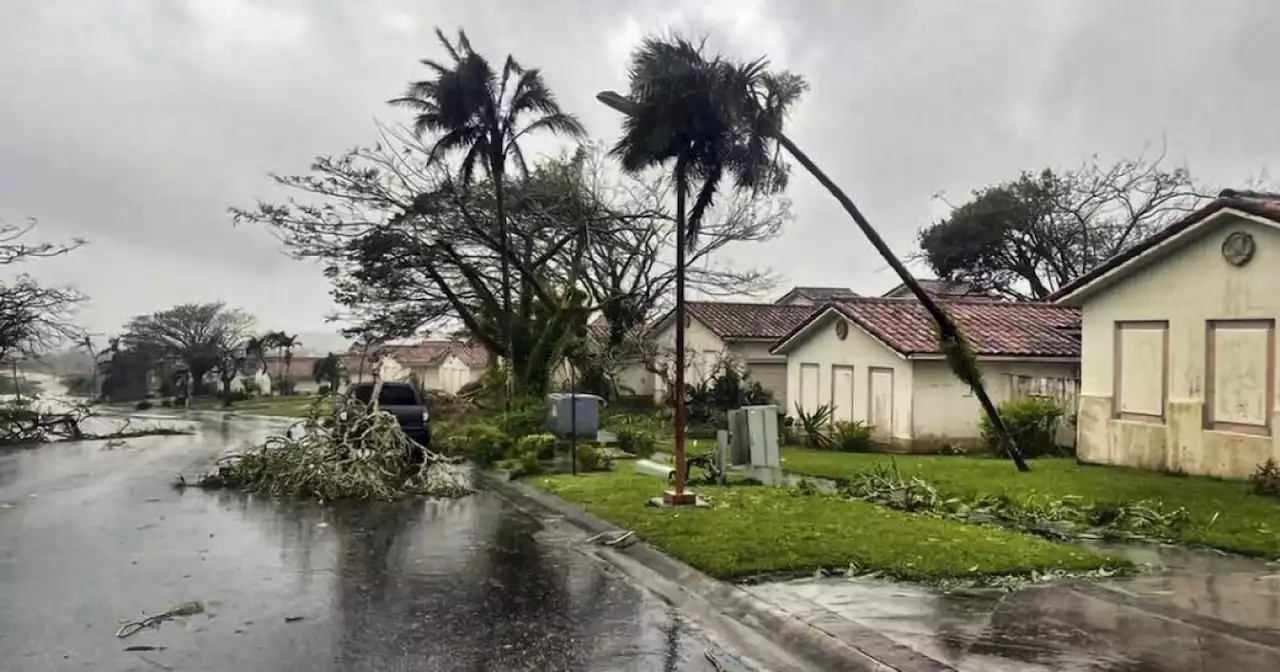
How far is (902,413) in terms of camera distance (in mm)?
25953

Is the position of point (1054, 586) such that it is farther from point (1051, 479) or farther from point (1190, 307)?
point (1190, 307)

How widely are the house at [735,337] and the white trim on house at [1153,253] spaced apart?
668 inches

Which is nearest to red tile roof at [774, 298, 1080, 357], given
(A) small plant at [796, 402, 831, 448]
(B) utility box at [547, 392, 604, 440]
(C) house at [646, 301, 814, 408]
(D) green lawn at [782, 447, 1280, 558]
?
(A) small plant at [796, 402, 831, 448]

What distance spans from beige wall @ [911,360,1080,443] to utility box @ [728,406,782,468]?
7.65 m

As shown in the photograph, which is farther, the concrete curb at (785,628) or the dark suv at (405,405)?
the dark suv at (405,405)

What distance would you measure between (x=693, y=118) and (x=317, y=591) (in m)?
7.69

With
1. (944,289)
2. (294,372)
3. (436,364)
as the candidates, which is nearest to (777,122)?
(944,289)

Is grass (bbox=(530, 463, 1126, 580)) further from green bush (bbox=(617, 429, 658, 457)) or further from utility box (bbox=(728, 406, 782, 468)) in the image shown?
green bush (bbox=(617, 429, 658, 457))

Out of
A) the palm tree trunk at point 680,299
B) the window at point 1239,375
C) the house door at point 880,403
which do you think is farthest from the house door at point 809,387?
the palm tree trunk at point 680,299

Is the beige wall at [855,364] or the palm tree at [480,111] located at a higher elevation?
the palm tree at [480,111]

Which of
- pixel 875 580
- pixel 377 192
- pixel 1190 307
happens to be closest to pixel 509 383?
pixel 377 192

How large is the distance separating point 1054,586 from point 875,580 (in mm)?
1533

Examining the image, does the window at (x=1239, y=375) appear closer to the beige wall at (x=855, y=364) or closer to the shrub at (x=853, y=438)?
the beige wall at (x=855, y=364)

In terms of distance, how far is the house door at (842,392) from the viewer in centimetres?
2817
